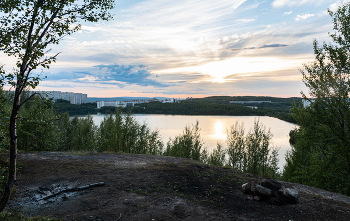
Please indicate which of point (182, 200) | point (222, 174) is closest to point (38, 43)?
point (182, 200)

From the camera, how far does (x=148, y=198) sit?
7.14 meters

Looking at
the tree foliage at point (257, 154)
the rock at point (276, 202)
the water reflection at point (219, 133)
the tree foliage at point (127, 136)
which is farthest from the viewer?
the water reflection at point (219, 133)

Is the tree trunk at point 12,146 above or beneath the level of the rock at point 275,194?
above

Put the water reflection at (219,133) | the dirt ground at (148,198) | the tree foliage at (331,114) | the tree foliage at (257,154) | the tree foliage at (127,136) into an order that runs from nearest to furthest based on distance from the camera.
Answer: the dirt ground at (148,198) < the tree foliage at (331,114) < the tree foliage at (257,154) < the tree foliage at (127,136) < the water reflection at (219,133)

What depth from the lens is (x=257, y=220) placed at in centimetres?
612

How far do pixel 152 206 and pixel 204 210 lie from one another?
1.44m

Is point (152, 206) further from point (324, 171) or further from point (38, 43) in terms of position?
point (324, 171)

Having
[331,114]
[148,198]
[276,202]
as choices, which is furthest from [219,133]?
[148,198]

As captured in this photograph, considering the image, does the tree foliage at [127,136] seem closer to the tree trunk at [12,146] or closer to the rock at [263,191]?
the rock at [263,191]

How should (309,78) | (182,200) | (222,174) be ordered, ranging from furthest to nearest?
(309,78) < (222,174) < (182,200)

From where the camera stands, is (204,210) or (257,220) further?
(204,210)

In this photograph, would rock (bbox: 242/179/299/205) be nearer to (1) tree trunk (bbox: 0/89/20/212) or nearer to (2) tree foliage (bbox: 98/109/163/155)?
(1) tree trunk (bbox: 0/89/20/212)

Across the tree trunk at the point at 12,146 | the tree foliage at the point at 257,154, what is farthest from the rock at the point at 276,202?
the tree foliage at the point at 257,154

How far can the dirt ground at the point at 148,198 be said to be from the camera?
6223 mm
